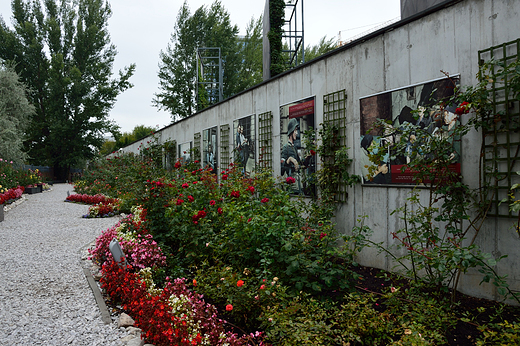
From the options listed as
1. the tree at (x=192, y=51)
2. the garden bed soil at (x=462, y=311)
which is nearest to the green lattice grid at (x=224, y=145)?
the garden bed soil at (x=462, y=311)

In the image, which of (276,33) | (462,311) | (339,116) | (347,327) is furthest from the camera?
(276,33)

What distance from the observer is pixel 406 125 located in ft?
11.4

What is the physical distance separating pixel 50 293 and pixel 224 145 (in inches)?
230

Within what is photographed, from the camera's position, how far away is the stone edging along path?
117 inches

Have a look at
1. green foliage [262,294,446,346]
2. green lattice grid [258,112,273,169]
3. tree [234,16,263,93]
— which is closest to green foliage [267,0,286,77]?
green lattice grid [258,112,273,169]

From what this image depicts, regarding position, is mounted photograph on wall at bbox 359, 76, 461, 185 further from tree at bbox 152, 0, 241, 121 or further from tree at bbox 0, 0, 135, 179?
tree at bbox 0, 0, 135, 179

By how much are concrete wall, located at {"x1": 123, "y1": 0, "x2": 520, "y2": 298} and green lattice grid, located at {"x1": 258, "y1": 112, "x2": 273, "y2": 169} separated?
80 cm

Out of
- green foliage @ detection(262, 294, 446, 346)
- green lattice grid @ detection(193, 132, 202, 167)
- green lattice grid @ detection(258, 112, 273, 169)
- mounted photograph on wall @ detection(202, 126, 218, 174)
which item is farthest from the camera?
green lattice grid @ detection(193, 132, 202, 167)

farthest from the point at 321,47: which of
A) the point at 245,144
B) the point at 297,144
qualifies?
the point at 297,144

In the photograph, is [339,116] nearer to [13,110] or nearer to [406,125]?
[406,125]

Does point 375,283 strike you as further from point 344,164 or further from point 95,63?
point 95,63

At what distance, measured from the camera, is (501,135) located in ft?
10.2

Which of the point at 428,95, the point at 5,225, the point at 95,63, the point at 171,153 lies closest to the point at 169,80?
the point at 95,63

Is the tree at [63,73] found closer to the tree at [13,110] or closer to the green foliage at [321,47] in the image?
the tree at [13,110]
